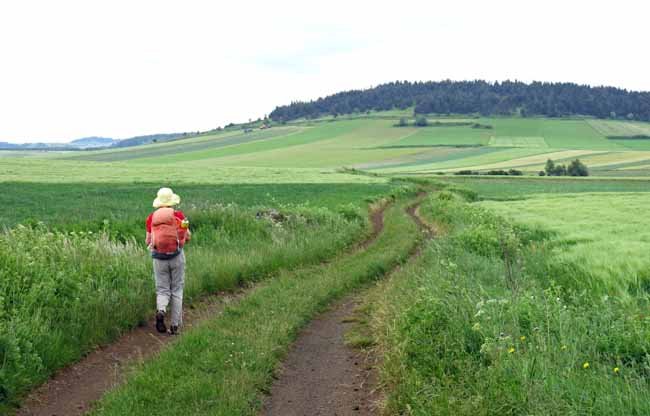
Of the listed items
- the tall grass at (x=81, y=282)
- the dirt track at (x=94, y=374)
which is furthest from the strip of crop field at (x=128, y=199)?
the dirt track at (x=94, y=374)

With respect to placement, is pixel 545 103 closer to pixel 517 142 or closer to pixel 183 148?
pixel 517 142

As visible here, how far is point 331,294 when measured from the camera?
12.1 metres

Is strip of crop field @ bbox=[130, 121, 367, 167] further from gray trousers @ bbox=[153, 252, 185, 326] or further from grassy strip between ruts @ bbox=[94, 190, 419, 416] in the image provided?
gray trousers @ bbox=[153, 252, 185, 326]

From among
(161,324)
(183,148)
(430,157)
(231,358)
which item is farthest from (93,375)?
(183,148)

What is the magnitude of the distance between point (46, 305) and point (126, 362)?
5.66 feet

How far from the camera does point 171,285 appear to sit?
32.3 ft

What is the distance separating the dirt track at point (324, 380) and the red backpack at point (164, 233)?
2.59 meters

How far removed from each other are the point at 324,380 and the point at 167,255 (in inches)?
143

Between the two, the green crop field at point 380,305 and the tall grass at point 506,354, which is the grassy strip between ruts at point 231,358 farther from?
the tall grass at point 506,354

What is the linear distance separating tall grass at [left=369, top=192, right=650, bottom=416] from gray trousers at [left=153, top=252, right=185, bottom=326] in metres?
3.22

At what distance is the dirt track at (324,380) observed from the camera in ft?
21.6

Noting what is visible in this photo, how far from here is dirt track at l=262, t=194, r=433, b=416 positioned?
658 cm

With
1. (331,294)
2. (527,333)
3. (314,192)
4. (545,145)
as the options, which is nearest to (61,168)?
(314,192)

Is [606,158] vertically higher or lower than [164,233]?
lower
